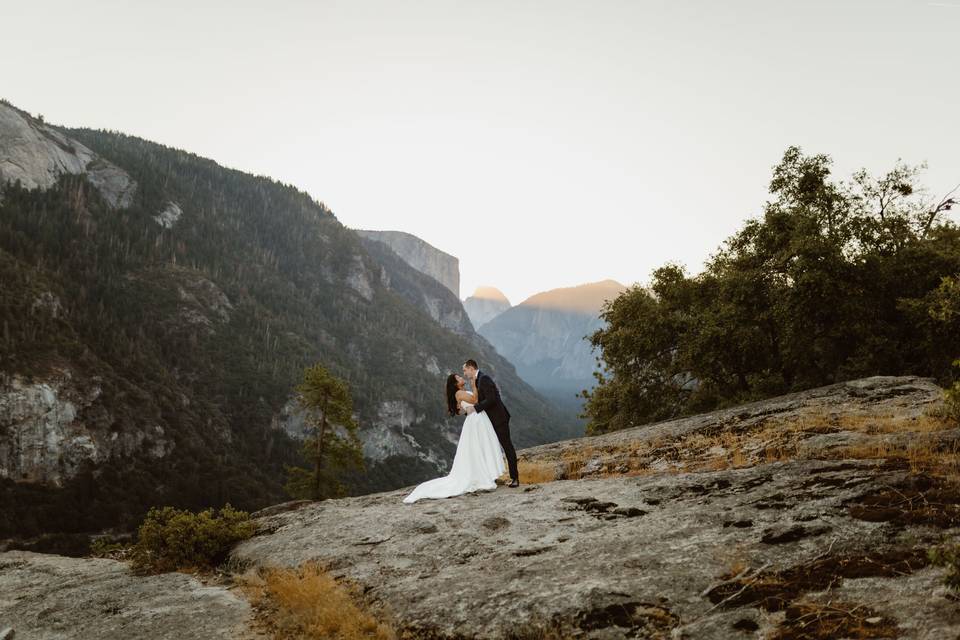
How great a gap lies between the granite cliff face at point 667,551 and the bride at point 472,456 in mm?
778

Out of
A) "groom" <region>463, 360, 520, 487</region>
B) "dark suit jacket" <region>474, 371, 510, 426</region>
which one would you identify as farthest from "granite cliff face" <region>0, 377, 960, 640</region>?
"dark suit jacket" <region>474, 371, 510, 426</region>

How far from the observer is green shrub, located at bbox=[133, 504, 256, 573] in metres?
12.6

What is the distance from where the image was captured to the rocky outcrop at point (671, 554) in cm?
580

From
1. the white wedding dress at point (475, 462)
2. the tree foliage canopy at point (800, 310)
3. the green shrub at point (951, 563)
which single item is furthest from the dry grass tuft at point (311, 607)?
the tree foliage canopy at point (800, 310)

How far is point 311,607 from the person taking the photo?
340 inches

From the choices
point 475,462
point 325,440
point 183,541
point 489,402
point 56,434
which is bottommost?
point 325,440

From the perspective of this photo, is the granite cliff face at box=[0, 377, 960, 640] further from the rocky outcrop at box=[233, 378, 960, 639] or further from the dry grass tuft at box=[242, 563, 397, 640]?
the dry grass tuft at box=[242, 563, 397, 640]

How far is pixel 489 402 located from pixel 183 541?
321 inches

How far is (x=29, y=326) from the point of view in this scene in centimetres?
17625

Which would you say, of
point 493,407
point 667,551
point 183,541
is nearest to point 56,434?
point 183,541

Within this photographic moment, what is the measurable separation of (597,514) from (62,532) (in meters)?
175

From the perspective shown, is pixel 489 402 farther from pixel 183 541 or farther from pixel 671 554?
pixel 183 541

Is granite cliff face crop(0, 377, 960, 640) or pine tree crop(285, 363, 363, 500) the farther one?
pine tree crop(285, 363, 363, 500)

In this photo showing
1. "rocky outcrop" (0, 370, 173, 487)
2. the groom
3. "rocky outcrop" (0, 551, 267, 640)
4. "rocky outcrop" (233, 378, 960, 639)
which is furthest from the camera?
"rocky outcrop" (0, 370, 173, 487)
